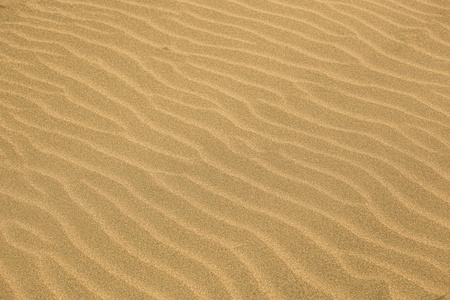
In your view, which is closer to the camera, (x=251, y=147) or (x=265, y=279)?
(x=265, y=279)

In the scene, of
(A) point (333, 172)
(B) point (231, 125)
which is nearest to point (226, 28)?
(B) point (231, 125)

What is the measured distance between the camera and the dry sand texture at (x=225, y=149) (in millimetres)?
3023

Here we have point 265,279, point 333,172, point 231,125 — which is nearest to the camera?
point 265,279

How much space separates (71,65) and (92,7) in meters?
0.79

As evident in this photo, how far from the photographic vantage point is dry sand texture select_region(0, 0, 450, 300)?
3.02m

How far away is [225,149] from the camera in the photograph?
370 centimetres

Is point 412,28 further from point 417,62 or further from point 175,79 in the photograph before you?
point 175,79

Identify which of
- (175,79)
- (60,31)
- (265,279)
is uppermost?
(60,31)

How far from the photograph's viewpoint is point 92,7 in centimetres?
499

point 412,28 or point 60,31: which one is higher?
point 60,31

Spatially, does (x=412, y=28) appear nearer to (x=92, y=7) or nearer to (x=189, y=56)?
(x=189, y=56)

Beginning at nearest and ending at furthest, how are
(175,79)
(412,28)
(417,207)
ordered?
(417,207), (175,79), (412,28)

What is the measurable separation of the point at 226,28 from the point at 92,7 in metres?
1.18

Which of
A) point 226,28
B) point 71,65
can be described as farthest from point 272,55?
point 71,65
